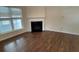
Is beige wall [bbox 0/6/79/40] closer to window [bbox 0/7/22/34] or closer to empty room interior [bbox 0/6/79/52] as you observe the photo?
empty room interior [bbox 0/6/79/52]

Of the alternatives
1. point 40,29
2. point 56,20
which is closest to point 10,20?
point 40,29

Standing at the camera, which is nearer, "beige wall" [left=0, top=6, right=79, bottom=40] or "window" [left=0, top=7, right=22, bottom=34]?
"window" [left=0, top=7, right=22, bottom=34]

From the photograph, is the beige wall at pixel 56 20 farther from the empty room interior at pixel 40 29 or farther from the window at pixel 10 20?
the window at pixel 10 20

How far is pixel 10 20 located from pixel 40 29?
2.54ft

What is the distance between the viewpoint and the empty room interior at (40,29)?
1.73 meters

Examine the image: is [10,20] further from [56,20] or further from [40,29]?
[56,20]

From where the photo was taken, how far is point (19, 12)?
185 centimetres

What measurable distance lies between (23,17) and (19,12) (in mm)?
136

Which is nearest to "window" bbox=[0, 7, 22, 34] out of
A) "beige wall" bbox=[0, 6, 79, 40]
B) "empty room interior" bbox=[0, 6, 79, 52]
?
"empty room interior" bbox=[0, 6, 79, 52]

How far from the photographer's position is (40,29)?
2230 mm

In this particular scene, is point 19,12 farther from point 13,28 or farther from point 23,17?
point 13,28

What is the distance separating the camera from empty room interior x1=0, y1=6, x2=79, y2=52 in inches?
68.1
